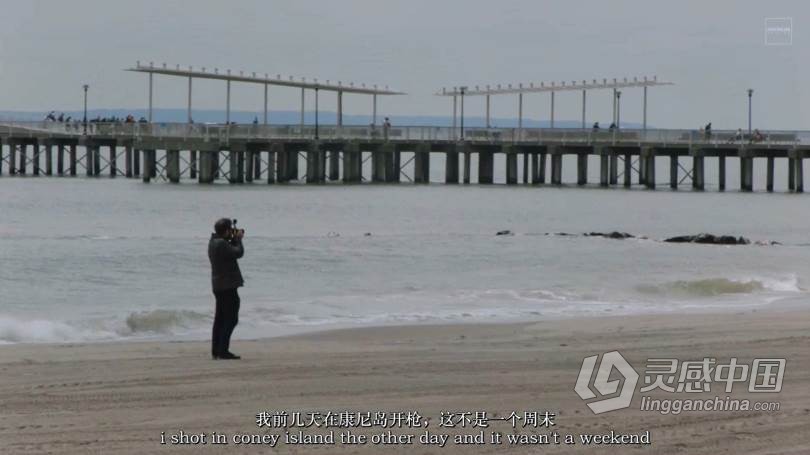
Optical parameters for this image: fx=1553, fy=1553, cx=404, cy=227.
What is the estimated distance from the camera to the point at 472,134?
2628 inches

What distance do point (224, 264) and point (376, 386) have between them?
2.00m

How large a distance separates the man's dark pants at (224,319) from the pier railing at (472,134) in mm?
52559

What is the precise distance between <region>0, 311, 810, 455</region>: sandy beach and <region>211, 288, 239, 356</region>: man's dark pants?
0.15 meters

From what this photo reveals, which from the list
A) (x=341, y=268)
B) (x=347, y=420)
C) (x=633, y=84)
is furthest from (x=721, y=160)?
(x=347, y=420)

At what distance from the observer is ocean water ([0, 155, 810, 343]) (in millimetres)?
16672

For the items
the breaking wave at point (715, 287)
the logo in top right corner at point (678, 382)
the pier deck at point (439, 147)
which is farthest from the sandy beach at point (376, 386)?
the pier deck at point (439, 147)

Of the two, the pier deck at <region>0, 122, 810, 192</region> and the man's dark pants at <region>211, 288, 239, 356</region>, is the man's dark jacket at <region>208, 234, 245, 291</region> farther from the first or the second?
the pier deck at <region>0, 122, 810, 192</region>

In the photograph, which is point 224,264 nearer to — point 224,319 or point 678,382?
point 224,319

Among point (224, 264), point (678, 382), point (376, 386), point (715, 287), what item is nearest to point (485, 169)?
point (715, 287)

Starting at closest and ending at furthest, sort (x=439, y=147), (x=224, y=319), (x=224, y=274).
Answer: (x=224, y=274) → (x=224, y=319) → (x=439, y=147)

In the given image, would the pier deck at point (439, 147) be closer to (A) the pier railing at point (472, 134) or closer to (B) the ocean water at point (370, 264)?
(A) the pier railing at point (472, 134)

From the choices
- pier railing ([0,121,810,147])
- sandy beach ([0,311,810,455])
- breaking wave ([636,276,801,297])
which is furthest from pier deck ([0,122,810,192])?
sandy beach ([0,311,810,455])

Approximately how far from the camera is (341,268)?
2541 cm

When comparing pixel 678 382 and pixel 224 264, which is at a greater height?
pixel 224 264
